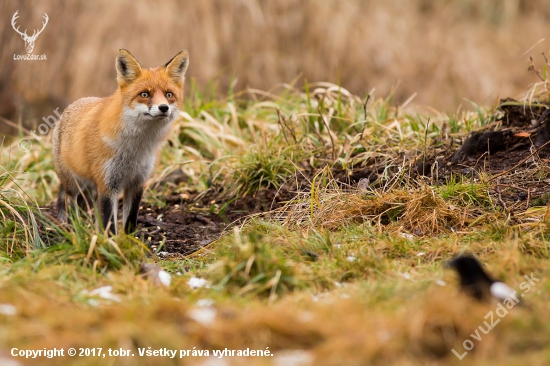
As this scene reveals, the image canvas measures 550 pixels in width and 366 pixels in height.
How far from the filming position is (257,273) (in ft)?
10.3

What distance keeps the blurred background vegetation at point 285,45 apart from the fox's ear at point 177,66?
307 cm

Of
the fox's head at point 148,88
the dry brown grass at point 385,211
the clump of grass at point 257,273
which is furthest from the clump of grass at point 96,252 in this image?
the dry brown grass at point 385,211

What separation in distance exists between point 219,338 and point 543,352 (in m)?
1.24

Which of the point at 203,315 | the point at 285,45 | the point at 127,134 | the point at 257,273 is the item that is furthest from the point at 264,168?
the point at 285,45

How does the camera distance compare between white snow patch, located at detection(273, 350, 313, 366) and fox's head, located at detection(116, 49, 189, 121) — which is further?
fox's head, located at detection(116, 49, 189, 121)

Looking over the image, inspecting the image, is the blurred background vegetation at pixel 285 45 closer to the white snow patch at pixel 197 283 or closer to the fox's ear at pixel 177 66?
the fox's ear at pixel 177 66

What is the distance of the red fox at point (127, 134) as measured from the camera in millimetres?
4504

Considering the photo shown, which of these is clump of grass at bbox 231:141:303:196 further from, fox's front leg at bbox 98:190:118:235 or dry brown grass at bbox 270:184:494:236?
fox's front leg at bbox 98:190:118:235

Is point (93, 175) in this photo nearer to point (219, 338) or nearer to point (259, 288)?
point (259, 288)

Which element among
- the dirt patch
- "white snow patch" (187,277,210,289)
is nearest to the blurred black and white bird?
"white snow patch" (187,277,210,289)

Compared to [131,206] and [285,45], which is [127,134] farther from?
[285,45]

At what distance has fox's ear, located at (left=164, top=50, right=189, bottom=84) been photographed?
15.3ft

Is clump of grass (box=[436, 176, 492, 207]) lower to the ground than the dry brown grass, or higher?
higher

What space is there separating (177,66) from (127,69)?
1.26ft
